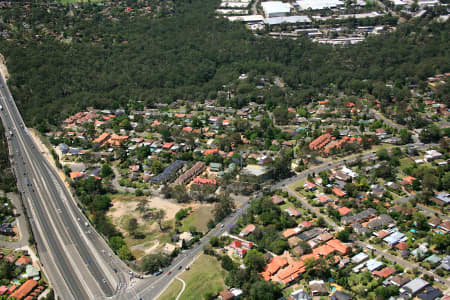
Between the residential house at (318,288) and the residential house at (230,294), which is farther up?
the residential house at (230,294)

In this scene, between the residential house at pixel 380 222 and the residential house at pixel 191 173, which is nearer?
the residential house at pixel 380 222

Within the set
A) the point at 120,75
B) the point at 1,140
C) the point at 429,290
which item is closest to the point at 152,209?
the point at 429,290

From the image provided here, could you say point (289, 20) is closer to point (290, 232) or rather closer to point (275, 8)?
point (275, 8)

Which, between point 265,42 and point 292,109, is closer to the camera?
point 292,109

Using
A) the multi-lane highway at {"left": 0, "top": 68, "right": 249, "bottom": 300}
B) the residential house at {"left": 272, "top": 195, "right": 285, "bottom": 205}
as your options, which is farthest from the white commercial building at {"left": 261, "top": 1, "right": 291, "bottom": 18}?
the residential house at {"left": 272, "top": 195, "right": 285, "bottom": 205}

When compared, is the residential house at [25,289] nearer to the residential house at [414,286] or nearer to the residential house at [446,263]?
the residential house at [414,286]

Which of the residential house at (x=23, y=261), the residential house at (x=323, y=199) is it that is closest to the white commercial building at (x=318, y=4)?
the residential house at (x=323, y=199)

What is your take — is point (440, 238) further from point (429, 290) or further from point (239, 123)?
point (239, 123)
